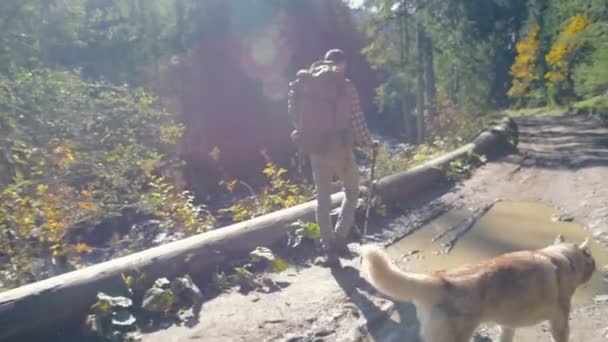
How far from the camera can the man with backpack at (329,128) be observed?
5.39 meters

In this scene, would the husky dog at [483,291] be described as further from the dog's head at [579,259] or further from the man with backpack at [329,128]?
the man with backpack at [329,128]

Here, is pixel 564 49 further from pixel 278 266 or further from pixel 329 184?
pixel 278 266

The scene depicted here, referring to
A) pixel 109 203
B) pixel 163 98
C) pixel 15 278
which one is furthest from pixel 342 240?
pixel 163 98

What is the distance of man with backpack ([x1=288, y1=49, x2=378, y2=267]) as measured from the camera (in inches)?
212

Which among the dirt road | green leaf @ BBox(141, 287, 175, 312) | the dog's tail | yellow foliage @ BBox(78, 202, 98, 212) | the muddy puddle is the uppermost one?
the dog's tail

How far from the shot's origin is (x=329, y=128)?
5.41 metres

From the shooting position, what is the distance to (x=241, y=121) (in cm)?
2383

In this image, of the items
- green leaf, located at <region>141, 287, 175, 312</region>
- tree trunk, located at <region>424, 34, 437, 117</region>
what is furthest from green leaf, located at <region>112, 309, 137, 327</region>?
tree trunk, located at <region>424, 34, 437, 117</region>

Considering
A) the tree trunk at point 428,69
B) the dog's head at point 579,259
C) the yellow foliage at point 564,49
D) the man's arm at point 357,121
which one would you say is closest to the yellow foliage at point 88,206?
the man's arm at point 357,121

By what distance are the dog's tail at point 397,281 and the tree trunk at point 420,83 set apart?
57.0 feet

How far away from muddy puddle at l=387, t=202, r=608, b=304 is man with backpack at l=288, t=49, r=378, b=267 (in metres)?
1.15

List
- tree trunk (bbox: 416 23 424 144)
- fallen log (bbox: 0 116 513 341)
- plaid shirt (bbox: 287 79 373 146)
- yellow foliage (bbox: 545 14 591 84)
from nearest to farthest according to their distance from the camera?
1. fallen log (bbox: 0 116 513 341)
2. plaid shirt (bbox: 287 79 373 146)
3. tree trunk (bbox: 416 23 424 144)
4. yellow foliage (bbox: 545 14 591 84)

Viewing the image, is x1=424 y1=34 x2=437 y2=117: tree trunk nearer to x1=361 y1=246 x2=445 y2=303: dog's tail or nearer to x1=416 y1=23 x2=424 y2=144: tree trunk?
x1=416 y1=23 x2=424 y2=144: tree trunk

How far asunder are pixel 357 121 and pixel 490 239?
2862 millimetres
